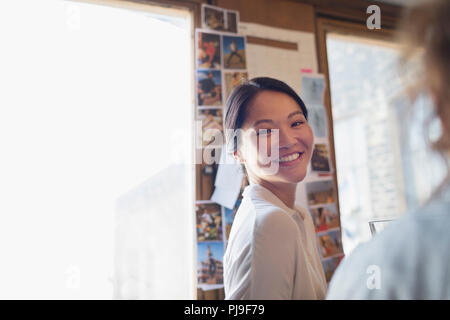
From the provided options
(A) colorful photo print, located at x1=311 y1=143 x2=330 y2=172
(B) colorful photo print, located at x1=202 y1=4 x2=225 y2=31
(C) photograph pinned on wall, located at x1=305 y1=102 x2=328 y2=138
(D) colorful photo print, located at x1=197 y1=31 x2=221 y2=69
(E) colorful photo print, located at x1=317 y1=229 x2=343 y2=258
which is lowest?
(E) colorful photo print, located at x1=317 y1=229 x2=343 y2=258

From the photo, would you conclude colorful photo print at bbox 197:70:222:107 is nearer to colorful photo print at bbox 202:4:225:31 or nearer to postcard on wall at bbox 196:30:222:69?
postcard on wall at bbox 196:30:222:69

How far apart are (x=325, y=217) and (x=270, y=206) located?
1.45 metres

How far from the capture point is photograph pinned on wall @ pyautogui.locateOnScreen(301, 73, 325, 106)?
6.61 feet

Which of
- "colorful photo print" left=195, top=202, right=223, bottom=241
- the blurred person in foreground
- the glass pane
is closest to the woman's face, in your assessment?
the blurred person in foreground

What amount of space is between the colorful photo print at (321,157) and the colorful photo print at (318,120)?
58 millimetres

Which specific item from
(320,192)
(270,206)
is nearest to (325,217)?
(320,192)

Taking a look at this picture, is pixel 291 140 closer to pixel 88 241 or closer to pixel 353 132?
pixel 88 241

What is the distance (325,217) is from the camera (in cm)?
196

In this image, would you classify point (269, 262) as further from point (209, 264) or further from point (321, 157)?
point (321, 157)

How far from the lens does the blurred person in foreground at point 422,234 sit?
1.09 feet

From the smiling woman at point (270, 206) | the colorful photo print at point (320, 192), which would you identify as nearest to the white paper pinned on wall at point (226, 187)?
the colorful photo print at point (320, 192)

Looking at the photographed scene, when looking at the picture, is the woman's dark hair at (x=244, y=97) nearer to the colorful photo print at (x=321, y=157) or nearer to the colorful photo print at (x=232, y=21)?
the colorful photo print at (x=232, y=21)
